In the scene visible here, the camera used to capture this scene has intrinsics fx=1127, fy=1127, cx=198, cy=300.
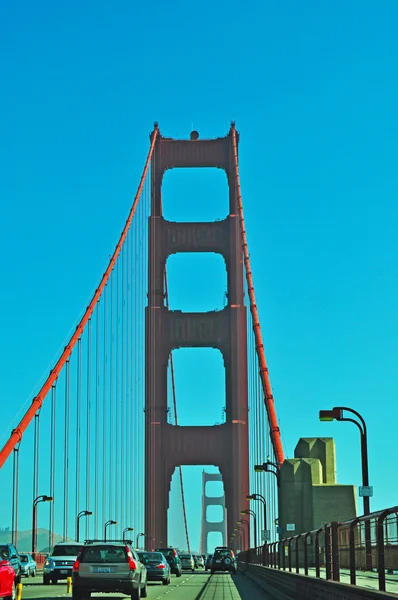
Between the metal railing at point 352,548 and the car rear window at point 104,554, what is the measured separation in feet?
11.6

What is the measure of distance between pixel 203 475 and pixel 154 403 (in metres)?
84.3

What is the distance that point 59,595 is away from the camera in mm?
25328

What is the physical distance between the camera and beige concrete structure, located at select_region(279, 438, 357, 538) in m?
43.3

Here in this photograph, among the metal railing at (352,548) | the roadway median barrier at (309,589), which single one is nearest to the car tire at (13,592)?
the roadway median barrier at (309,589)

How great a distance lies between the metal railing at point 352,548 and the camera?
39.3 ft

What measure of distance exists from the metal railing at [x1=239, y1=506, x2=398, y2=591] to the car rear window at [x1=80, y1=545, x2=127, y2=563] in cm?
353

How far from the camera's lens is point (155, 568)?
116 ft

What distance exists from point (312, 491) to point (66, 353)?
12.5m

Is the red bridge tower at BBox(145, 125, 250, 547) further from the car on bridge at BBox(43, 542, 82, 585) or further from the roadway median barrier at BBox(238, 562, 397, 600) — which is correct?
the roadway median barrier at BBox(238, 562, 397, 600)

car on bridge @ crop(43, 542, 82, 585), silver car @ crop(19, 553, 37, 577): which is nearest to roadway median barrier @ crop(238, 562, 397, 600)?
car on bridge @ crop(43, 542, 82, 585)

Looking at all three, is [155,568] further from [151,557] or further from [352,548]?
[352,548]

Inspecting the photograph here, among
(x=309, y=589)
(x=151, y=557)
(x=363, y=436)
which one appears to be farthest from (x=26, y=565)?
(x=309, y=589)

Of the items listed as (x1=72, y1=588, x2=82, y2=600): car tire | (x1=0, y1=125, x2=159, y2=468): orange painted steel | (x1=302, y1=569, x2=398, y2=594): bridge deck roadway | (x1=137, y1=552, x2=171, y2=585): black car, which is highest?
(x1=0, y1=125, x2=159, y2=468): orange painted steel

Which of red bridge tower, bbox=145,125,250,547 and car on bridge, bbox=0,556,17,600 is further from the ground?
red bridge tower, bbox=145,125,250,547
